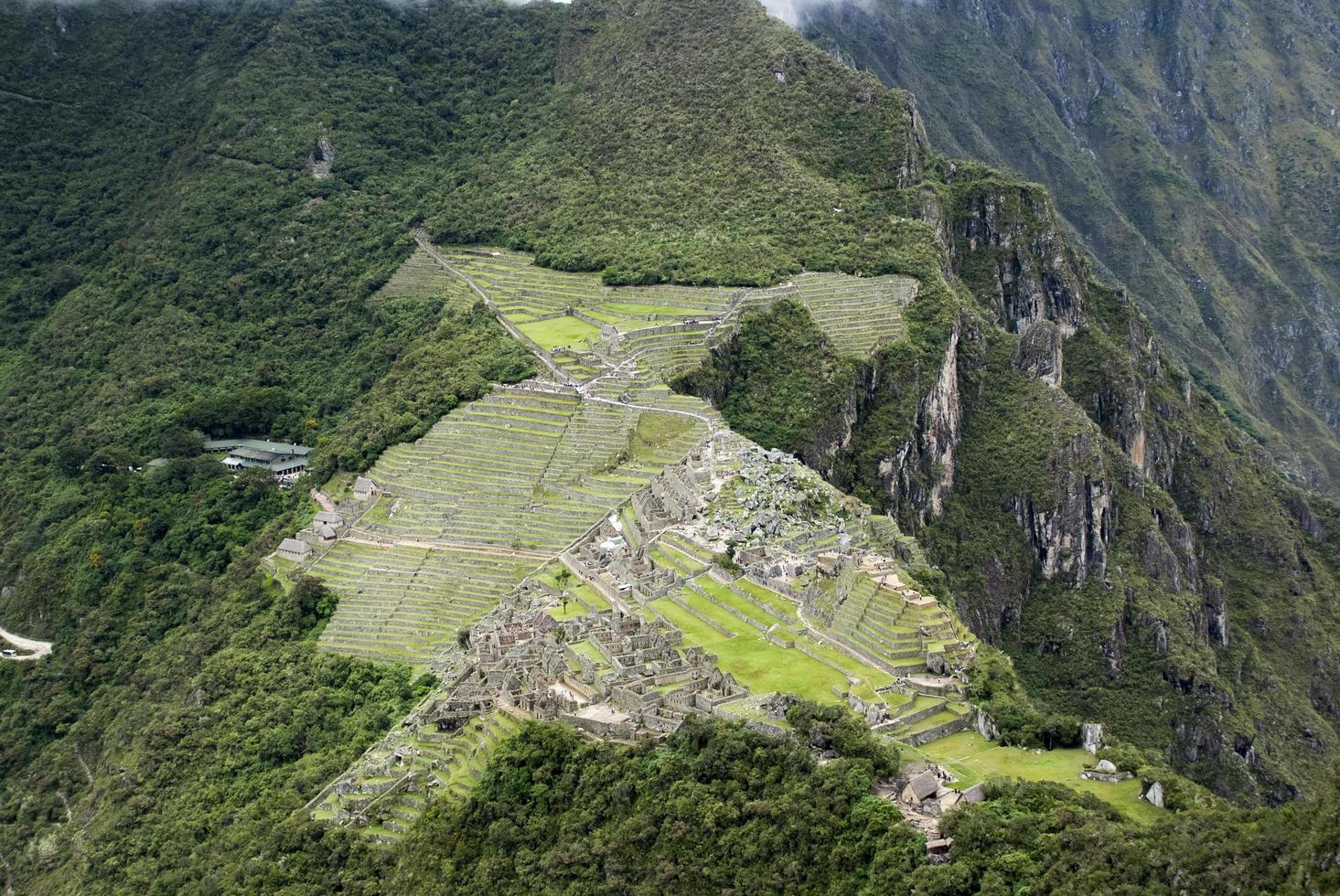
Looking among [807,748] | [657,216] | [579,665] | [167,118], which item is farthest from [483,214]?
[807,748]

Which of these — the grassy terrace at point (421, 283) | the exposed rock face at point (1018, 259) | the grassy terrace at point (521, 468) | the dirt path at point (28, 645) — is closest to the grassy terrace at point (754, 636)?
the grassy terrace at point (521, 468)

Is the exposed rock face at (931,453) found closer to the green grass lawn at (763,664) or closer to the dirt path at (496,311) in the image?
the dirt path at (496,311)

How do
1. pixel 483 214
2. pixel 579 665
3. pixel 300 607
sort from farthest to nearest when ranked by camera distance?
pixel 483 214 → pixel 300 607 → pixel 579 665

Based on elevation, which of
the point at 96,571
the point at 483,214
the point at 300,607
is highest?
the point at 483,214

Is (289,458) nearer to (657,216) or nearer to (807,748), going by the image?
(657,216)

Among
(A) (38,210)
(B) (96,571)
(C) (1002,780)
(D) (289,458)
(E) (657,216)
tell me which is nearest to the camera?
(C) (1002,780)

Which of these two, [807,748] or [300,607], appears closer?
[807,748]

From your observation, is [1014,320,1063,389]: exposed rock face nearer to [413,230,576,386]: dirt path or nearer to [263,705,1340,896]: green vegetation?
[413,230,576,386]: dirt path
